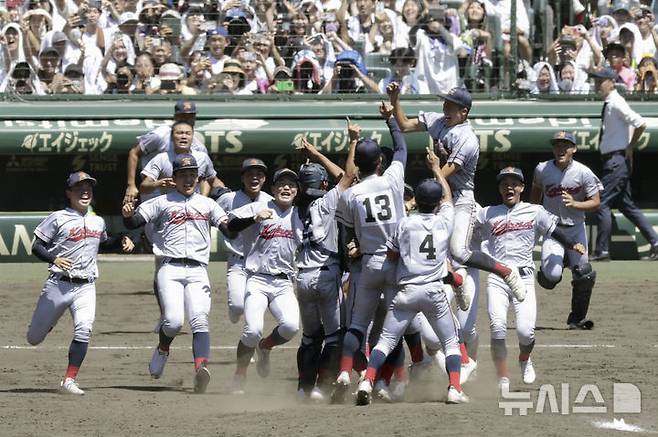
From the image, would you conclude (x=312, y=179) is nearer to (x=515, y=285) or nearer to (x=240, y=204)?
(x=240, y=204)

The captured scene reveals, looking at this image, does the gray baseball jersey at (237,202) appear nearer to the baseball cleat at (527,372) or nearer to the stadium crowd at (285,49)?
the baseball cleat at (527,372)

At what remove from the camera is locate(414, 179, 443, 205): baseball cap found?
8453 mm

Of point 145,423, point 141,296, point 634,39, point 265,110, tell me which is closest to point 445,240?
point 145,423

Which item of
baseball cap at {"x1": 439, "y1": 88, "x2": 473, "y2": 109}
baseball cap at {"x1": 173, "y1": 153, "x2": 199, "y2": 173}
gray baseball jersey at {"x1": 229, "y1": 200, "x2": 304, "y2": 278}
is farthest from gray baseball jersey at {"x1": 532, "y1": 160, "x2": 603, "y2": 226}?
baseball cap at {"x1": 173, "y1": 153, "x2": 199, "y2": 173}

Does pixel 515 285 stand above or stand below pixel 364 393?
above

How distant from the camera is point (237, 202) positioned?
1006 cm

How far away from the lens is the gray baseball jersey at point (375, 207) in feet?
28.1

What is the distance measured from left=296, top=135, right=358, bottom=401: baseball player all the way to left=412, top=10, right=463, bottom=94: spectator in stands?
25.8ft

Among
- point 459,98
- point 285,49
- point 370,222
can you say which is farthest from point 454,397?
point 285,49

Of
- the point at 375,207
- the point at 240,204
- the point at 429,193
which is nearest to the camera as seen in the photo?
the point at 429,193

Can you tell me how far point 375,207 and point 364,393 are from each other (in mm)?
1163

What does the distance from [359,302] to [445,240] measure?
66cm

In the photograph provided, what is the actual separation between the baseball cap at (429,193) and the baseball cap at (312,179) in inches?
36.5

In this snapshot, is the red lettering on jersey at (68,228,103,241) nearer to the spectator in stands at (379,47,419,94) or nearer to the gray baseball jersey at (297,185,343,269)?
the gray baseball jersey at (297,185,343,269)
